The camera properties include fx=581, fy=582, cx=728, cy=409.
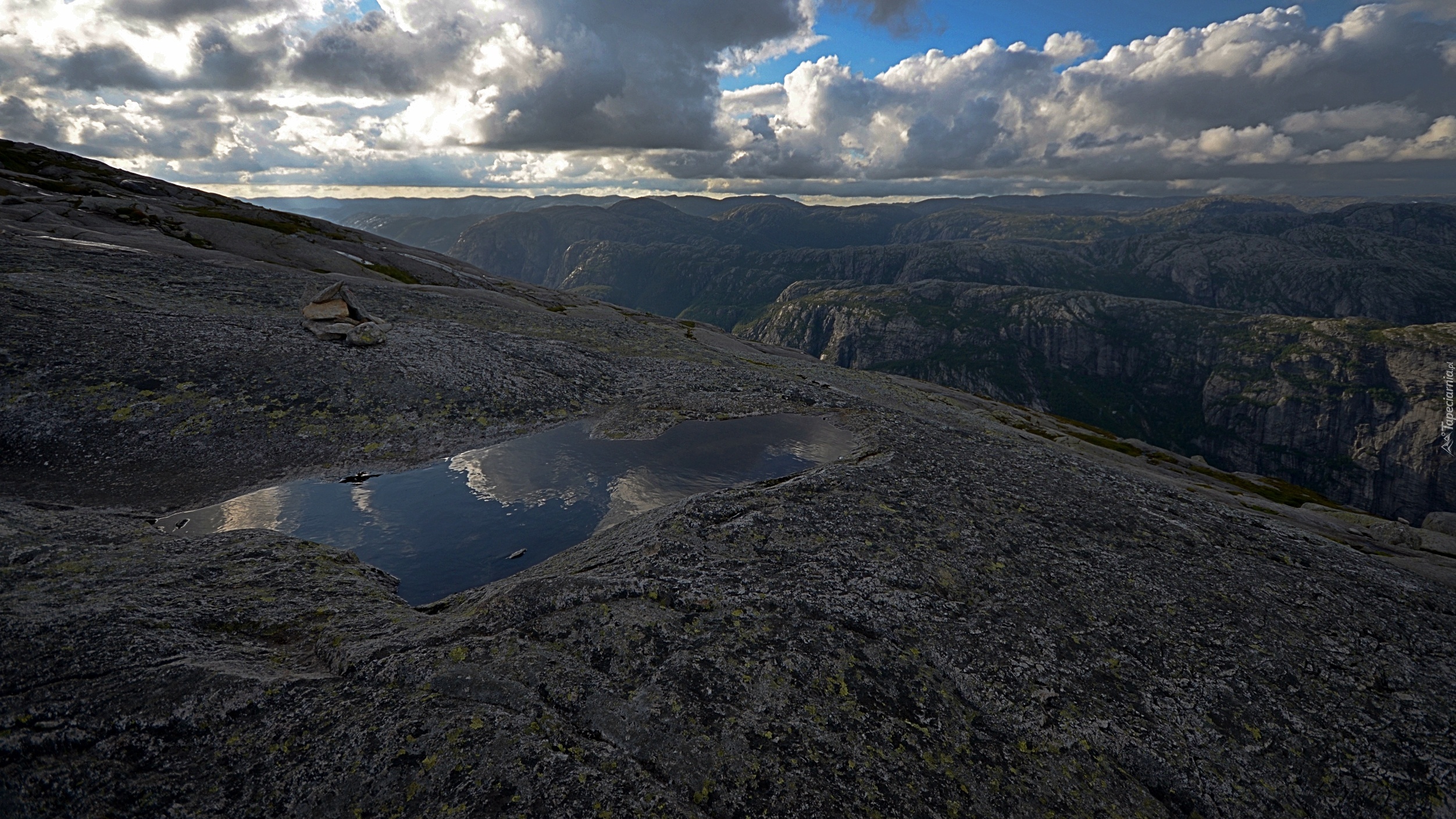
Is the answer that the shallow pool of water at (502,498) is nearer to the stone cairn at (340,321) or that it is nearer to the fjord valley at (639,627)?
the fjord valley at (639,627)

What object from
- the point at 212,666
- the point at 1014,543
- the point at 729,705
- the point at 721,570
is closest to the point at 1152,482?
the point at 1014,543

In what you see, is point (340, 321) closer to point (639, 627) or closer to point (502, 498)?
point (502, 498)

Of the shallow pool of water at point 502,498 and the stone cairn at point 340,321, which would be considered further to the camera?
the stone cairn at point 340,321

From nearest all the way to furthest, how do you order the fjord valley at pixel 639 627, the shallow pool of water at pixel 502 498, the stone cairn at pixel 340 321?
1. the fjord valley at pixel 639 627
2. the shallow pool of water at pixel 502 498
3. the stone cairn at pixel 340 321

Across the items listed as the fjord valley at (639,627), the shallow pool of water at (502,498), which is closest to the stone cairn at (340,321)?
the fjord valley at (639,627)

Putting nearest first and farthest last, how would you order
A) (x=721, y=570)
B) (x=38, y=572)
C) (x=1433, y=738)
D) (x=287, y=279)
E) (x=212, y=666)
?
(x=212, y=666)
(x=38, y=572)
(x=1433, y=738)
(x=721, y=570)
(x=287, y=279)

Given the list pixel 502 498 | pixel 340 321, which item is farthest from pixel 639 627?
pixel 340 321

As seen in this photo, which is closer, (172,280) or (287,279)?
(172,280)

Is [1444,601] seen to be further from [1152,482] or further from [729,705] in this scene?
[729,705]
